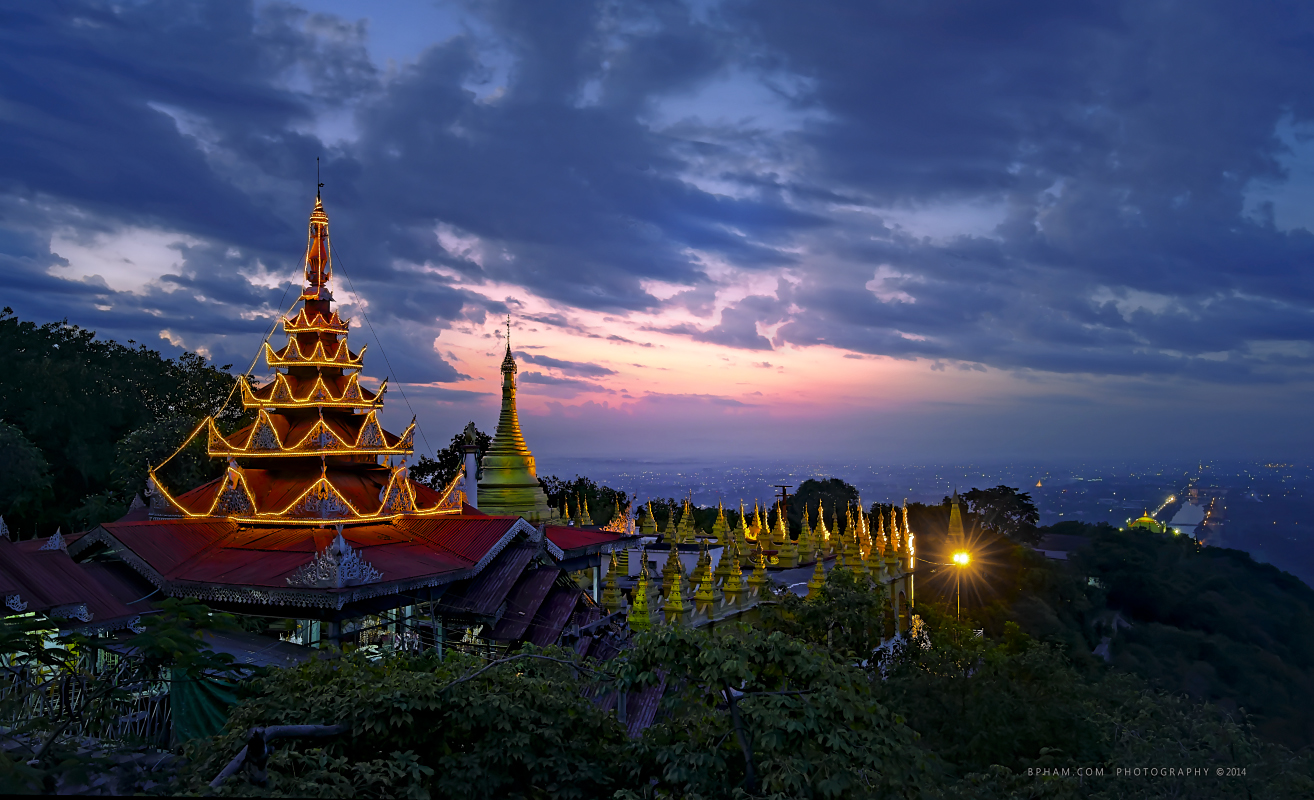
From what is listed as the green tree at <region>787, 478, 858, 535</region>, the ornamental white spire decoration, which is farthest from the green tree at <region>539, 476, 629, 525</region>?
the ornamental white spire decoration

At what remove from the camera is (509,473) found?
101 ft

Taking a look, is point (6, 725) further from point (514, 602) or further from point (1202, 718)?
point (1202, 718)

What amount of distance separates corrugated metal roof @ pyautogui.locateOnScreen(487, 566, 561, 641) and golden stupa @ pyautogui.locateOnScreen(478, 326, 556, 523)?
1079 centimetres

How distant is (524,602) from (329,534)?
14.9 ft

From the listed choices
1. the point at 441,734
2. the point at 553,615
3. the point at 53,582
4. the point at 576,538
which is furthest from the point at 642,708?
the point at 53,582

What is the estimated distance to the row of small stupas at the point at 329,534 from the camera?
52.7 feet

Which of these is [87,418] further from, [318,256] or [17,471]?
[318,256]

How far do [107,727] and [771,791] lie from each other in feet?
27.7

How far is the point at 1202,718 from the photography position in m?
13.5

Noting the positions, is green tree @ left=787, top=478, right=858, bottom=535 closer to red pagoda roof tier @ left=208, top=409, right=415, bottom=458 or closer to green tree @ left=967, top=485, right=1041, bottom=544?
green tree @ left=967, top=485, right=1041, bottom=544

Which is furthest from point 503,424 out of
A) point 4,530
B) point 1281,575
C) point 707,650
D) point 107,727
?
point 1281,575

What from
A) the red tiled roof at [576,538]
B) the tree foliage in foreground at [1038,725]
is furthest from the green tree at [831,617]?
the red tiled roof at [576,538]

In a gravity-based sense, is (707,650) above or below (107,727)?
above

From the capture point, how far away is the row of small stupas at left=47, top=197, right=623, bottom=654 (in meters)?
16.1
